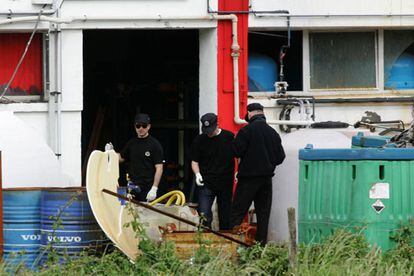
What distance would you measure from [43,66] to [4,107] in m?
0.82

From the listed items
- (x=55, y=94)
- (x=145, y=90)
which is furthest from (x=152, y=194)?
(x=145, y=90)

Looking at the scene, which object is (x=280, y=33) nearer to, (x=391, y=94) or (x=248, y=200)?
(x=391, y=94)

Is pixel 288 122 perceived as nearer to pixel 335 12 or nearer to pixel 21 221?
pixel 335 12

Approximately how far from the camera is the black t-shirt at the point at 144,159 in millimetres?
14500

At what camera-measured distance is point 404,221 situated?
36.4 feet

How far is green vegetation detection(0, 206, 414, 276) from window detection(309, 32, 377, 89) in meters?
5.73

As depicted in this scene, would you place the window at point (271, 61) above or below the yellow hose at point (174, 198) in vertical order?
above

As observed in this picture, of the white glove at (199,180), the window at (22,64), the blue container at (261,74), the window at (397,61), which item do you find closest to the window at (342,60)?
the window at (397,61)

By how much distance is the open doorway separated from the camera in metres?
18.6

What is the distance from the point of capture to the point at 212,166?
47.3 feet

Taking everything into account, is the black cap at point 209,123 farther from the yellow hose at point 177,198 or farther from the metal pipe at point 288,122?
the metal pipe at point 288,122

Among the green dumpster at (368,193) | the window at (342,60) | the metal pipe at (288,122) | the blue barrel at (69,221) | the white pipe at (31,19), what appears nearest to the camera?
the green dumpster at (368,193)

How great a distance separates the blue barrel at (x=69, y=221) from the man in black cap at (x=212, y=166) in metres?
2.74

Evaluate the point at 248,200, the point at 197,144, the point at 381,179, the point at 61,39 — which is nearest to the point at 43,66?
the point at 61,39
